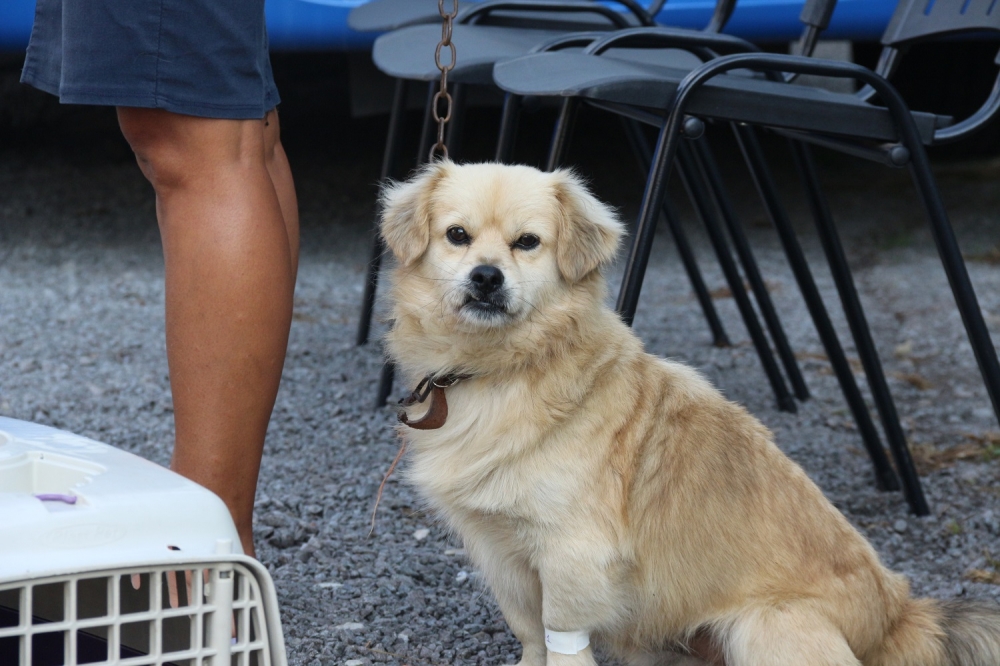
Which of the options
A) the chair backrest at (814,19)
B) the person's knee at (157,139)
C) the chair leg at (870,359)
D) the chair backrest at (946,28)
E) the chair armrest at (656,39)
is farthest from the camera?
the chair backrest at (814,19)

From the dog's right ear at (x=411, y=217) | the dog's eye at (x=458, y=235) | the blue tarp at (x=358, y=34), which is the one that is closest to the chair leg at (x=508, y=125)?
the dog's right ear at (x=411, y=217)

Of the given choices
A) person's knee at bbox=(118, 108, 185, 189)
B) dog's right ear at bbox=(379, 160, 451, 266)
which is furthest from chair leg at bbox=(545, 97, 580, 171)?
person's knee at bbox=(118, 108, 185, 189)

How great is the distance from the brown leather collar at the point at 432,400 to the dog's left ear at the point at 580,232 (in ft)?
0.90

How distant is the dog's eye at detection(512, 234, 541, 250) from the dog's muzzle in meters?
0.12

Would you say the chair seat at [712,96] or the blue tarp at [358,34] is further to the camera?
the blue tarp at [358,34]

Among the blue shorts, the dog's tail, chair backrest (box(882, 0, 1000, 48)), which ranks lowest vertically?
the dog's tail

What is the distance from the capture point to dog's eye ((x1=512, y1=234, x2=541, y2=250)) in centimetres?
180

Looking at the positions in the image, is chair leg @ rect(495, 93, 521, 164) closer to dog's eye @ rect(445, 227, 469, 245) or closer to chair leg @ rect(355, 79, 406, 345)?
dog's eye @ rect(445, 227, 469, 245)

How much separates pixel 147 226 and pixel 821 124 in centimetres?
377

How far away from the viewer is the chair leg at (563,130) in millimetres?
2004

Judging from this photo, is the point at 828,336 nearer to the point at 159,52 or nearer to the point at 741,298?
the point at 741,298

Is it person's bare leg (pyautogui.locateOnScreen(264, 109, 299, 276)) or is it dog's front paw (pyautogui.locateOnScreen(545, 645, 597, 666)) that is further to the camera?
person's bare leg (pyautogui.locateOnScreen(264, 109, 299, 276))

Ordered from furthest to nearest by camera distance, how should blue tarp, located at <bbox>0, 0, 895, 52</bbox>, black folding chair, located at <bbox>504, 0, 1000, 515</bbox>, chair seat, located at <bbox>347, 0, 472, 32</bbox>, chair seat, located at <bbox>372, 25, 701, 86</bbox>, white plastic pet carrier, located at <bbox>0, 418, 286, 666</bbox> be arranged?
1. blue tarp, located at <bbox>0, 0, 895, 52</bbox>
2. chair seat, located at <bbox>347, 0, 472, 32</bbox>
3. chair seat, located at <bbox>372, 25, 701, 86</bbox>
4. black folding chair, located at <bbox>504, 0, 1000, 515</bbox>
5. white plastic pet carrier, located at <bbox>0, 418, 286, 666</bbox>

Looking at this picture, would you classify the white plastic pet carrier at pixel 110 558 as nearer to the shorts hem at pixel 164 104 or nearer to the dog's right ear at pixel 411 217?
the shorts hem at pixel 164 104
